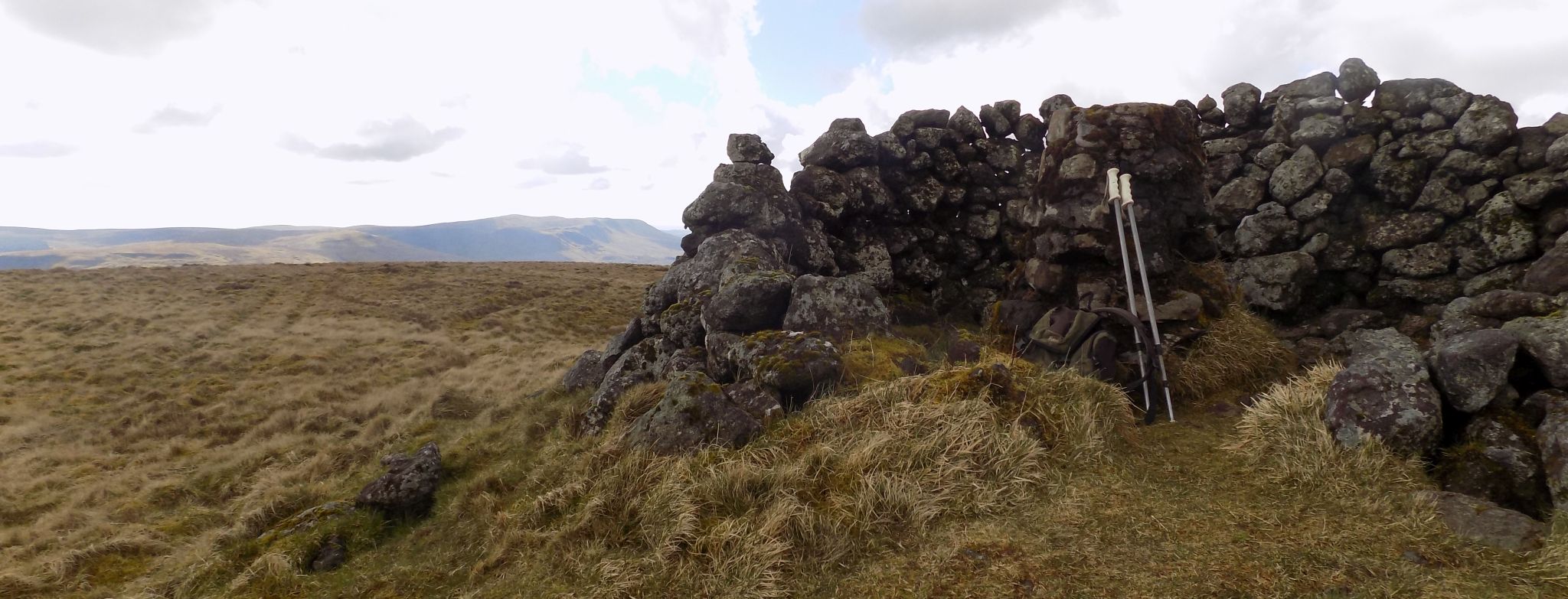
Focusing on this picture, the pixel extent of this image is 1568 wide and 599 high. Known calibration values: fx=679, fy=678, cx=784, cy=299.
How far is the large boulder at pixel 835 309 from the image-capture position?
8617mm

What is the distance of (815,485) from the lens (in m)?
6.03

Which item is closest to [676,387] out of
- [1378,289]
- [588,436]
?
[588,436]

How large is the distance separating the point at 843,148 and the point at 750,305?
507 centimetres

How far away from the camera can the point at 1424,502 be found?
4.87 meters

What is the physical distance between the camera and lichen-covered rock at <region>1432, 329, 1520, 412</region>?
541cm

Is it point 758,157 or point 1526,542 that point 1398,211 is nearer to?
point 1526,542

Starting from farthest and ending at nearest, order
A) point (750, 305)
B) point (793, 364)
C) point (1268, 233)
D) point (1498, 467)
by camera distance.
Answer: point (1268, 233) < point (750, 305) < point (793, 364) < point (1498, 467)

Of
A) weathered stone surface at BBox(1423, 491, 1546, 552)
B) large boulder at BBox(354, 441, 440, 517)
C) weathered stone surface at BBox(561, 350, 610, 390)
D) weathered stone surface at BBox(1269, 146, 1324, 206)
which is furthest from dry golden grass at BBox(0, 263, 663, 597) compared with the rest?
weathered stone surface at BBox(1269, 146, 1324, 206)

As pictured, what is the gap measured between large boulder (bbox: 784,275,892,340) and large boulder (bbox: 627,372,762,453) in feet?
5.66

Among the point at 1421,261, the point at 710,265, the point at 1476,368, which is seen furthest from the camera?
the point at 710,265

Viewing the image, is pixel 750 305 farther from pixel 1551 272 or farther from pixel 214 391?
pixel 214 391

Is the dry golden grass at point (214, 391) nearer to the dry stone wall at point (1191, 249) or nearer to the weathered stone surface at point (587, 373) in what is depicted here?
the weathered stone surface at point (587, 373)

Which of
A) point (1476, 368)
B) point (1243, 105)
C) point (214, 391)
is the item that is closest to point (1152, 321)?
point (1476, 368)

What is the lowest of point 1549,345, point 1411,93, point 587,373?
point 587,373
